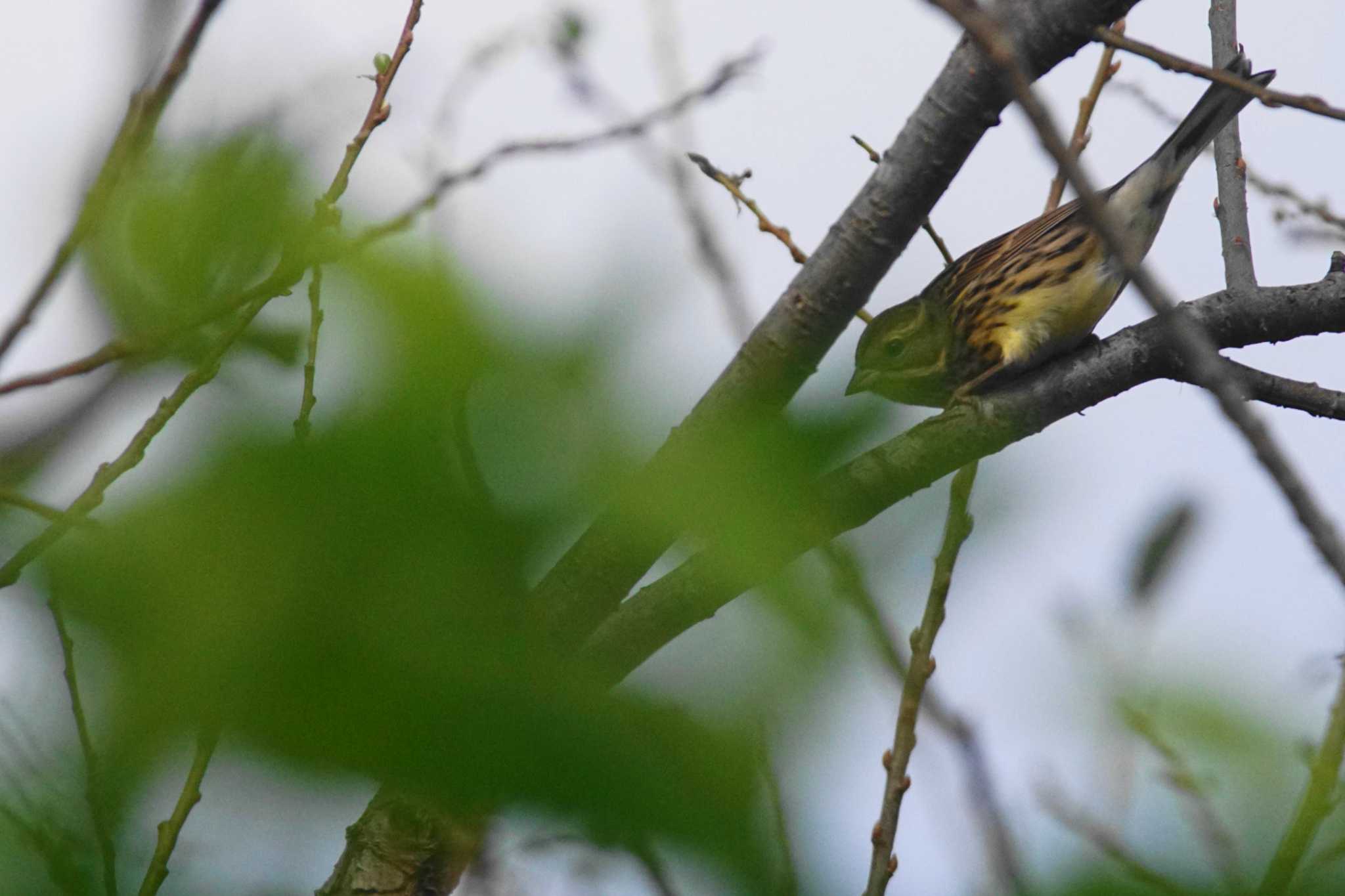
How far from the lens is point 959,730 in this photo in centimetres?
176

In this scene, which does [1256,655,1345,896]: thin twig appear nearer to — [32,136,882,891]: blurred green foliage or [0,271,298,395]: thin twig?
[32,136,882,891]: blurred green foliage

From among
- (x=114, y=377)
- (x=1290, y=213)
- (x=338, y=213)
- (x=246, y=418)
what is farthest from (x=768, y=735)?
(x=1290, y=213)

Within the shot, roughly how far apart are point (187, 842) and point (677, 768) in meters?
0.57

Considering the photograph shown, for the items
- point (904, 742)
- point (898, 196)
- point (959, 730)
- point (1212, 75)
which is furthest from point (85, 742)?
point (1212, 75)

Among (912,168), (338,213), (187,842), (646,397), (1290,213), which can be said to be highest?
(1290,213)

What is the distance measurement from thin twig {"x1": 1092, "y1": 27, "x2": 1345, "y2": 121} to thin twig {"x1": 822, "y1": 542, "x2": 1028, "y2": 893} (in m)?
1.24

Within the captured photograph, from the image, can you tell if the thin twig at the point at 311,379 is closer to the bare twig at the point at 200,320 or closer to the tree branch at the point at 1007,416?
the bare twig at the point at 200,320

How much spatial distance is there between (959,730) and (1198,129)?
3.97 m

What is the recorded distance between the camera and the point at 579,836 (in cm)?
82

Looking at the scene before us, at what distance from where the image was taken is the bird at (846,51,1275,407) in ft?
16.5

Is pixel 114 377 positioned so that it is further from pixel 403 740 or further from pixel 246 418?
pixel 403 740

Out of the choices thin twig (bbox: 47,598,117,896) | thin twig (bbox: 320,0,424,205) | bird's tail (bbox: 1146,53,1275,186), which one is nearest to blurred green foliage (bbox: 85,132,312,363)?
thin twig (bbox: 47,598,117,896)

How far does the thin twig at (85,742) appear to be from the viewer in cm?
79

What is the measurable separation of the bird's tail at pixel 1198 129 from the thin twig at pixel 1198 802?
3.75 meters
